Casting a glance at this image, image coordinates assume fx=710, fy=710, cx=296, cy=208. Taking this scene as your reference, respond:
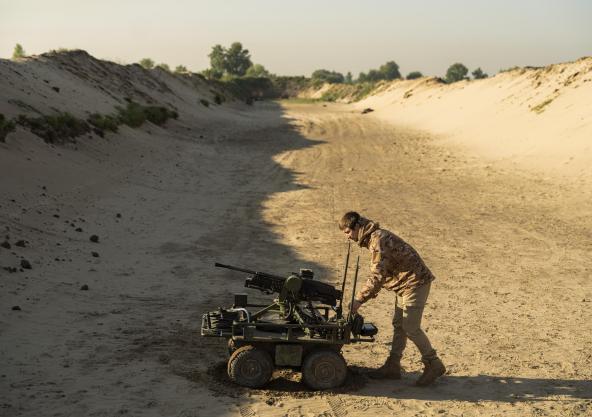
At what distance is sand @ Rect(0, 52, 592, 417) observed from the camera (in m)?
7.61

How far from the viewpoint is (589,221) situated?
60.1ft

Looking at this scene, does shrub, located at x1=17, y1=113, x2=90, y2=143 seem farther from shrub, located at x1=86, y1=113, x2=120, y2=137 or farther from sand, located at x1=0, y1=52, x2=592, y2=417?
shrub, located at x1=86, y1=113, x2=120, y2=137

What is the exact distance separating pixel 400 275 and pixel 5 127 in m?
13.9

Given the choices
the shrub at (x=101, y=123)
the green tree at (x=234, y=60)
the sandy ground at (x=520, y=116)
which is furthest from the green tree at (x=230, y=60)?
the shrub at (x=101, y=123)

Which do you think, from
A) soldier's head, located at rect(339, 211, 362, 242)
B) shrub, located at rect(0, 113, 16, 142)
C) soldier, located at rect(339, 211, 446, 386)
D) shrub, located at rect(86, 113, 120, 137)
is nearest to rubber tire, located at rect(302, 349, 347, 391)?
soldier, located at rect(339, 211, 446, 386)

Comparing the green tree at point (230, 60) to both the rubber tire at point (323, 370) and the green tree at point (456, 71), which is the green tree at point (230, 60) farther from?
the rubber tire at point (323, 370)

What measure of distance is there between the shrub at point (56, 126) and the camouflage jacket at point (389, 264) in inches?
585

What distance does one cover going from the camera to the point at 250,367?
7641mm

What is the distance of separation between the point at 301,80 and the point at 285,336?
10334 centimetres

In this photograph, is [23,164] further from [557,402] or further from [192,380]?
[557,402]

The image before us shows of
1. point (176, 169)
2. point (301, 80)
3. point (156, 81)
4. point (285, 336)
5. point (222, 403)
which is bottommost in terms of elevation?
point (222, 403)

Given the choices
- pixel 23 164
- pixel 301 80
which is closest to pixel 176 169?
pixel 23 164

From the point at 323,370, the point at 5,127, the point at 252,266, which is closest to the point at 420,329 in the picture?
the point at 323,370

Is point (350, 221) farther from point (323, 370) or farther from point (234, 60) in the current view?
point (234, 60)
